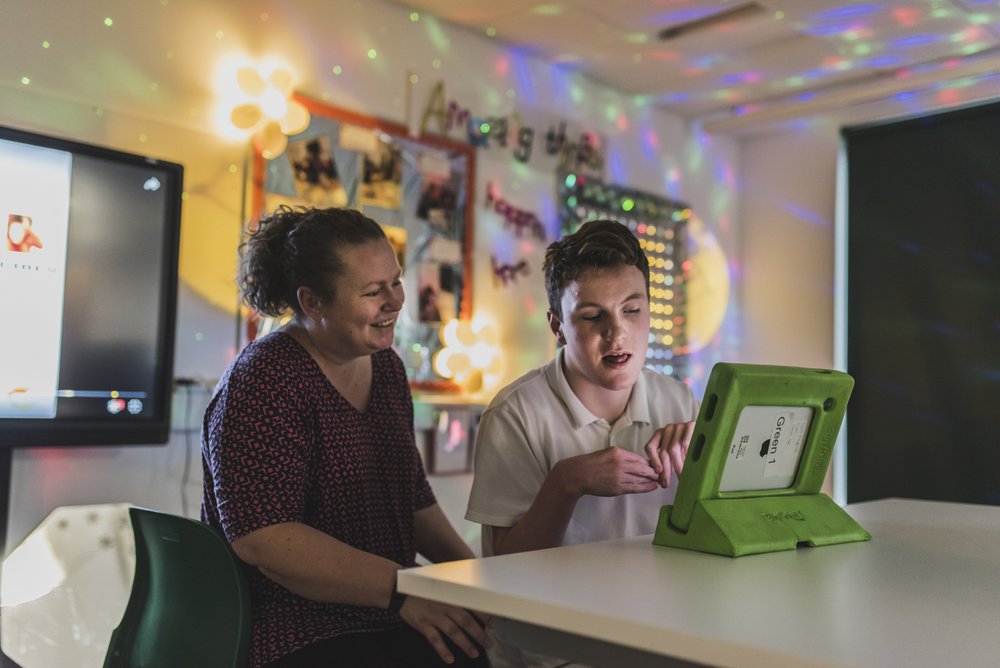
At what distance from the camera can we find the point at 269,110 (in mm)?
2873

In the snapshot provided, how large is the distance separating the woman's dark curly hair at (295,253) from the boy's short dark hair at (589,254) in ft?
1.14

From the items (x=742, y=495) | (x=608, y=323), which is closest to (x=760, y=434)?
(x=742, y=495)

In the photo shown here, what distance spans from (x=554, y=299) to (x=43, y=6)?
5.65 ft

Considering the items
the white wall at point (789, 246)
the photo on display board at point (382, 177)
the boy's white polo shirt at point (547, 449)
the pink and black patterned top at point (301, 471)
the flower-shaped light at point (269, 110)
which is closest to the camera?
the pink and black patterned top at point (301, 471)

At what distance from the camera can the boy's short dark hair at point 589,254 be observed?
1.60 meters

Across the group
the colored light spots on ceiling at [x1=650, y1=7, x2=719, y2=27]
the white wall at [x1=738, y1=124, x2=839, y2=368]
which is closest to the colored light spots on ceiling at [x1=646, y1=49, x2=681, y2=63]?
the colored light spots on ceiling at [x1=650, y1=7, x2=719, y2=27]

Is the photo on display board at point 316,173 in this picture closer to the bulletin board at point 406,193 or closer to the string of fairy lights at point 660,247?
the bulletin board at point 406,193

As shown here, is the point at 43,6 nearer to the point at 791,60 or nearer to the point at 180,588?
the point at 180,588

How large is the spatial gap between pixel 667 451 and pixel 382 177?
213cm

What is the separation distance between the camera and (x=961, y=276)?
406 centimetres

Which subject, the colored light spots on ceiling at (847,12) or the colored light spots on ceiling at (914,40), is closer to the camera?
the colored light spots on ceiling at (847,12)

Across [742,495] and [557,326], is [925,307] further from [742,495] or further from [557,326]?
[742,495]

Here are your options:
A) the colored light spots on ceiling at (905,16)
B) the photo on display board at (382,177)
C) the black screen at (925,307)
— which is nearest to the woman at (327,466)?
the photo on display board at (382,177)

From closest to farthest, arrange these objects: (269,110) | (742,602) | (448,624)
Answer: (742,602) < (448,624) < (269,110)
